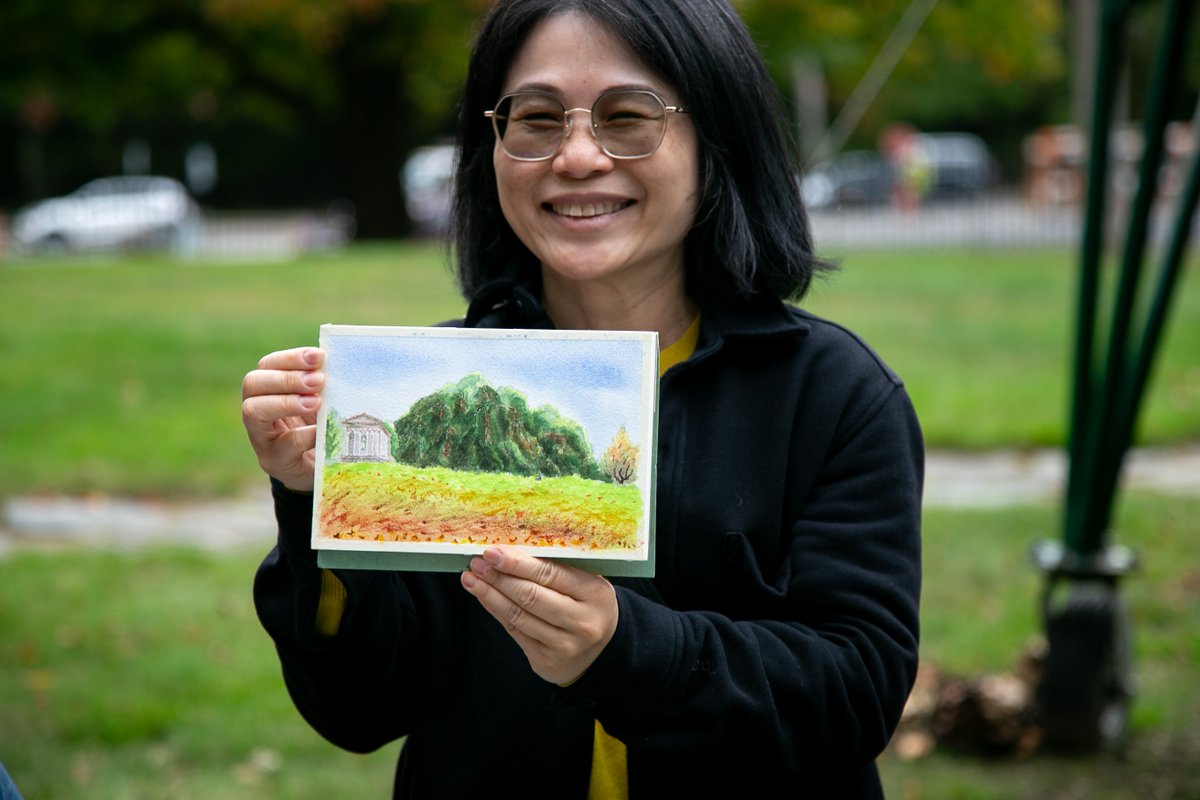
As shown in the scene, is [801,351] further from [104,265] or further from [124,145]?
[124,145]

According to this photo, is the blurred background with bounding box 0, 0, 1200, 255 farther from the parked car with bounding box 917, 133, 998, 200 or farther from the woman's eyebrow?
the woman's eyebrow

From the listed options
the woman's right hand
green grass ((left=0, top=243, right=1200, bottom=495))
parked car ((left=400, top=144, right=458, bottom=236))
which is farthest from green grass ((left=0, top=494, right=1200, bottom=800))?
parked car ((left=400, top=144, right=458, bottom=236))

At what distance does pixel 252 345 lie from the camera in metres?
10.6

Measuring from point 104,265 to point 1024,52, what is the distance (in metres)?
14.8

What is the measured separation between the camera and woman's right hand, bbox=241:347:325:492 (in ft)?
5.65

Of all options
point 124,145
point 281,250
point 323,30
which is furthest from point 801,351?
point 124,145

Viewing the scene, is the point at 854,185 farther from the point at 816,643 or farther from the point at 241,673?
the point at 816,643

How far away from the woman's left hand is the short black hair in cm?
57

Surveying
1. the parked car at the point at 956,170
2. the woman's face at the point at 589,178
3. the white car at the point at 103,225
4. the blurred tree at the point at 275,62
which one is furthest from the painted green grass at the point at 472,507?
the parked car at the point at 956,170

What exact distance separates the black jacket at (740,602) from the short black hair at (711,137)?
8 cm

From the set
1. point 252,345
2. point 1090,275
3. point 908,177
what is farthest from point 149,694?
point 908,177

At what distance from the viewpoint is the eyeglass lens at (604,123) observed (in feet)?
6.25

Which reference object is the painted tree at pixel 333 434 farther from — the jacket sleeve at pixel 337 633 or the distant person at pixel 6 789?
the distant person at pixel 6 789

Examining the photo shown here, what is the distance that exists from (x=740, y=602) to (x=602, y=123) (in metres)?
0.68
